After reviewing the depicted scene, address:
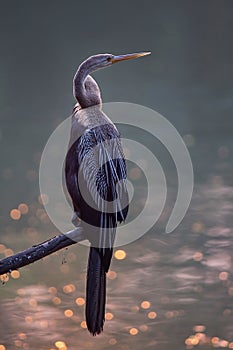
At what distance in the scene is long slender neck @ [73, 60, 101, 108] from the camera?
546cm

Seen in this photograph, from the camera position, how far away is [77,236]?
16.7 ft

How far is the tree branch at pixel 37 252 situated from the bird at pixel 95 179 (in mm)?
216

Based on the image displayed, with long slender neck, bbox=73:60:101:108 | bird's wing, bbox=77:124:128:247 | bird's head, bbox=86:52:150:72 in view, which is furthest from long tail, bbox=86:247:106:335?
bird's head, bbox=86:52:150:72

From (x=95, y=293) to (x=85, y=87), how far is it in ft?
6.74

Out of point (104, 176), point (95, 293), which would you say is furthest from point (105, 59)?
point (95, 293)

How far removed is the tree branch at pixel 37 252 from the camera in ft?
16.1

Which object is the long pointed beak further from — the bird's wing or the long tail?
the long tail

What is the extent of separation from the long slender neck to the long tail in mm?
1497

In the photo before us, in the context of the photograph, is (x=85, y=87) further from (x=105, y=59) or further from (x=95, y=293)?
(x=95, y=293)

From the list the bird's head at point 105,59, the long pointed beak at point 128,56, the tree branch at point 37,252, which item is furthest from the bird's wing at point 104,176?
the long pointed beak at point 128,56

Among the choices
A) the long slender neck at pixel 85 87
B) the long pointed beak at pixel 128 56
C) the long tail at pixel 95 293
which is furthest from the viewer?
the long pointed beak at pixel 128 56

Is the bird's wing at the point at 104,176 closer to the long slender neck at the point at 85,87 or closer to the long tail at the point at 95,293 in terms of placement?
the long tail at the point at 95,293

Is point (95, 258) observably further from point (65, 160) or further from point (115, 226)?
point (65, 160)

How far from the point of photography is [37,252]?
4.89m
